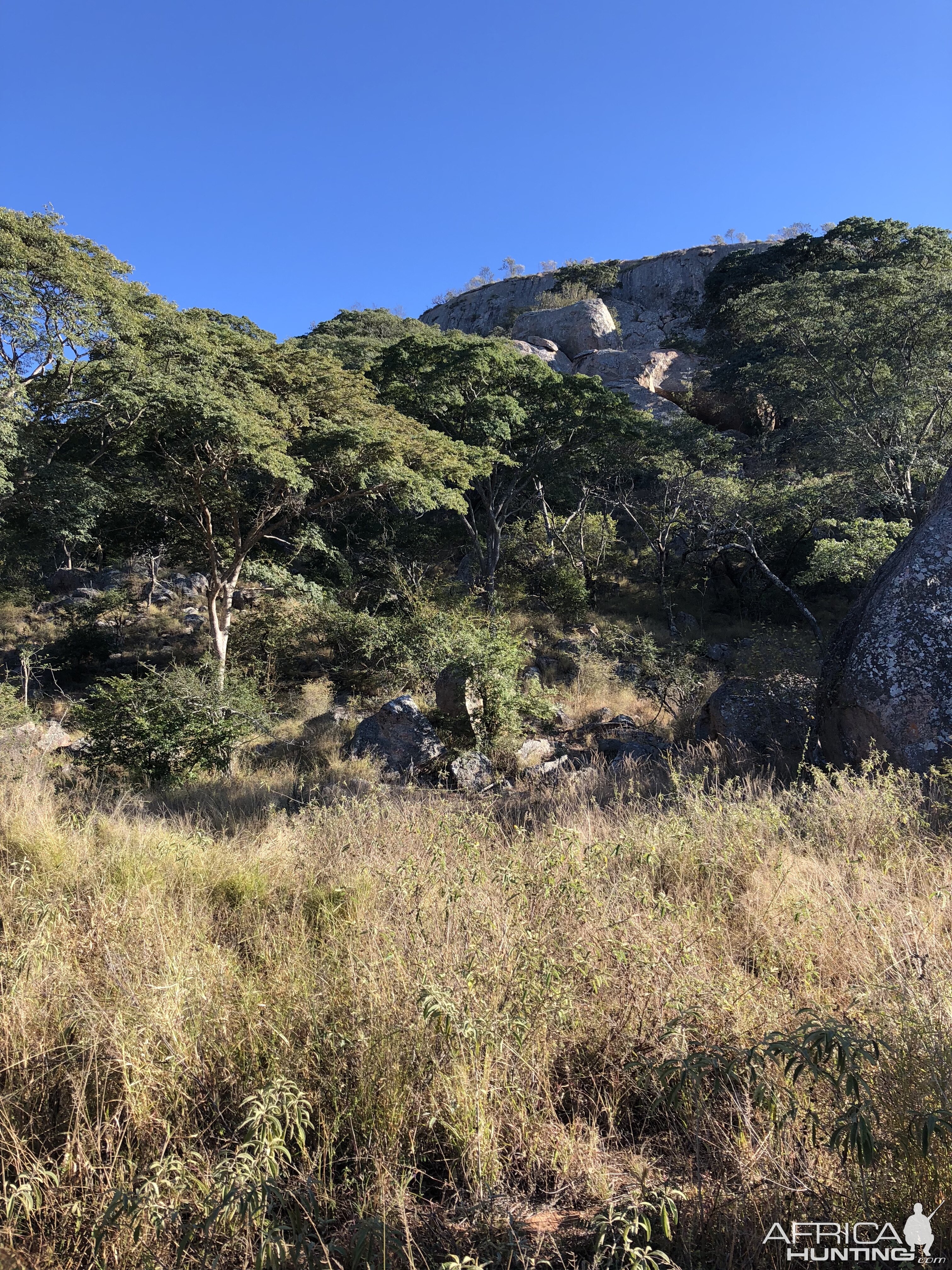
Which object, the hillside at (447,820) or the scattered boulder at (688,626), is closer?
the hillside at (447,820)

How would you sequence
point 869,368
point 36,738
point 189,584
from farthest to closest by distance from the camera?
1. point 189,584
2. point 869,368
3. point 36,738

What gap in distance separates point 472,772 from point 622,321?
3928 cm

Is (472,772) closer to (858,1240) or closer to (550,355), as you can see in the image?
(858,1240)

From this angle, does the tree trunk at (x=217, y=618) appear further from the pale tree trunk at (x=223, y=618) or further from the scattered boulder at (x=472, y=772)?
the scattered boulder at (x=472, y=772)

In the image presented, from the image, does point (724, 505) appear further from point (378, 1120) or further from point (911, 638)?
point (378, 1120)

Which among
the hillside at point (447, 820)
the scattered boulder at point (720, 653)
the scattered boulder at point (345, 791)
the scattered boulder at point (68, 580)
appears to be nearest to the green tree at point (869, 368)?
the hillside at point (447, 820)

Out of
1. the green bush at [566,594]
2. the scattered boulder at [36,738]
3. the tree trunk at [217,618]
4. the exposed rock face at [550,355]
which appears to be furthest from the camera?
the exposed rock face at [550,355]

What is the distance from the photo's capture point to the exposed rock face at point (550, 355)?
31.0 meters

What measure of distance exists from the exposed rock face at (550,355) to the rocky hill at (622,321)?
0.07 metres

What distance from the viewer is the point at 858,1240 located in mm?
1505

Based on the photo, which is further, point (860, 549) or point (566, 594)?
point (566, 594)

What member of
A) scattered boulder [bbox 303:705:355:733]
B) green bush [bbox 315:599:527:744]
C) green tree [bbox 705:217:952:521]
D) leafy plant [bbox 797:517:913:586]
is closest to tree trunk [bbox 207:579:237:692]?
scattered boulder [bbox 303:705:355:733]

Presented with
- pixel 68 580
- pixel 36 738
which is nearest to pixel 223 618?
pixel 36 738

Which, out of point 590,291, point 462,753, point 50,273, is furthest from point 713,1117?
point 590,291
